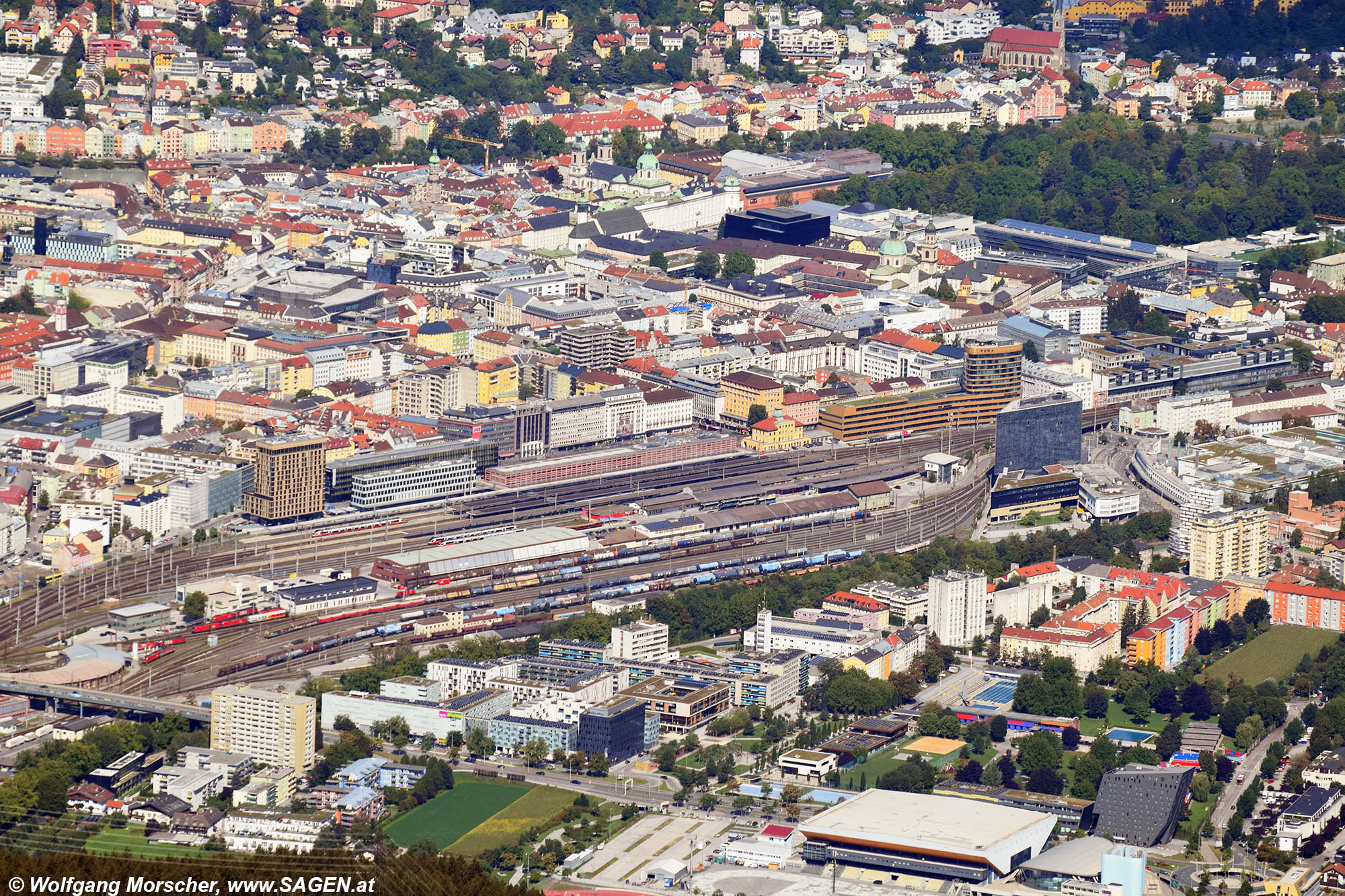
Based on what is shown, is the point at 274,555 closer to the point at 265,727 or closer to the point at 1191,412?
the point at 265,727

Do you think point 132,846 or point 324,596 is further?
point 324,596

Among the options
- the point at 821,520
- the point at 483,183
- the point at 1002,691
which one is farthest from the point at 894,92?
the point at 1002,691

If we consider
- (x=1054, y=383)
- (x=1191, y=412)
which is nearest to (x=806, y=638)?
(x=1191, y=412)

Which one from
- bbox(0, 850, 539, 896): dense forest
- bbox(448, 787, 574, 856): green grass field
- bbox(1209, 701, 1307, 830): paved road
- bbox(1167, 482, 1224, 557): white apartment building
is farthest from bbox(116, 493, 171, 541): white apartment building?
bbox(1209, 701, 1307, 830): paved road

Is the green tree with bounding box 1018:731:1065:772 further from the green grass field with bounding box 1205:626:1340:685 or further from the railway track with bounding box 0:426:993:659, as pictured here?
the railway track with bounding box 0:426:993:659

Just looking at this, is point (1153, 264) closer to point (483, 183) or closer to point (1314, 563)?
point (483, 183)

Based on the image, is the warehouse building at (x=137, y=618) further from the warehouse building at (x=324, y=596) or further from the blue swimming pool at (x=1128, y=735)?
the blue swimming pool at (x=1128, y=735)

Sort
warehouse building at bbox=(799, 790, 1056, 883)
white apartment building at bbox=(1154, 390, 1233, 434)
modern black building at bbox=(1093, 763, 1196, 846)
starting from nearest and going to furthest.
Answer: warehouse building at bbox=(799, 790, 1056, 883)
modern black building at bbox=(1093, 763, 1196, 846)
white apartment building at bbox=(1154, 390, 1233, 434)
